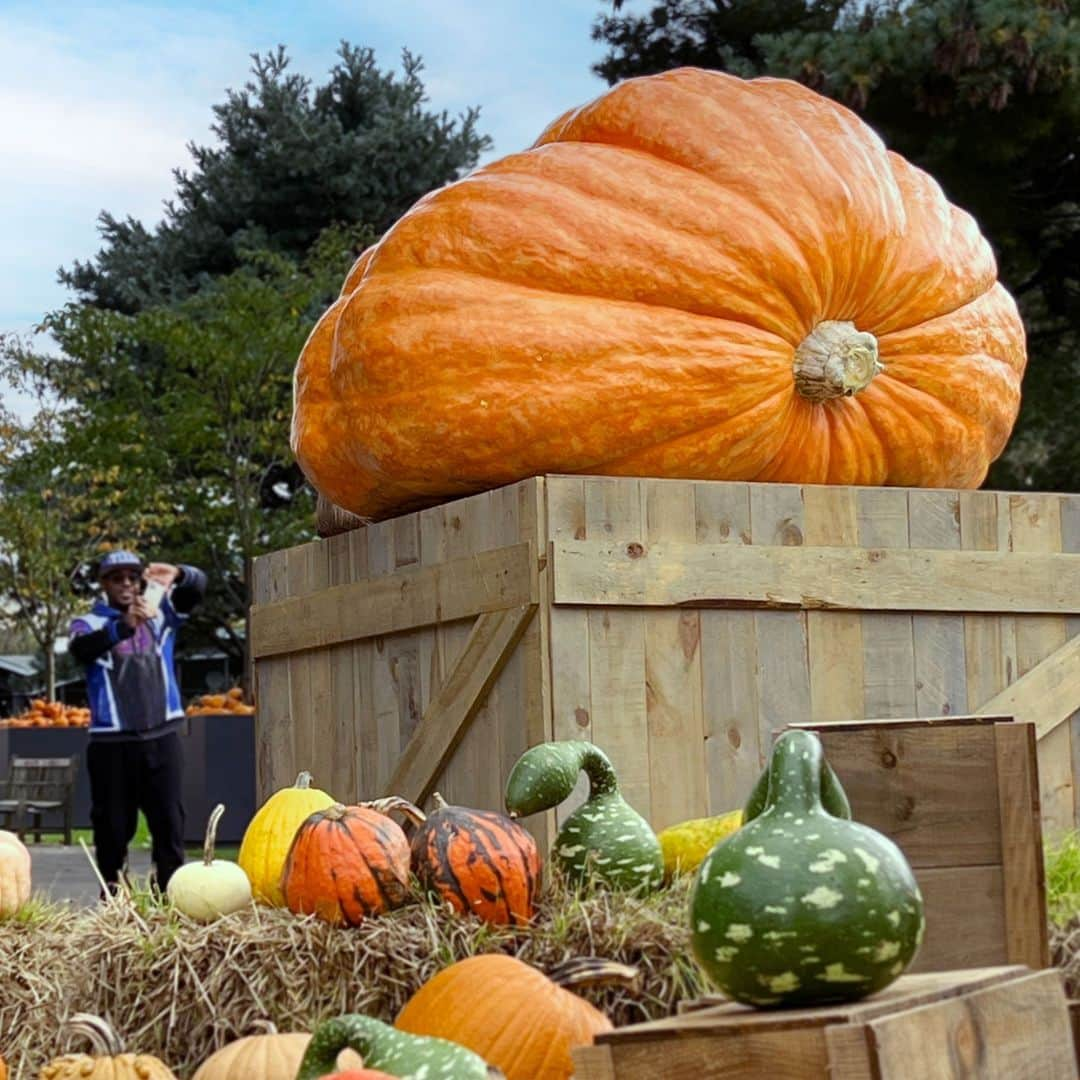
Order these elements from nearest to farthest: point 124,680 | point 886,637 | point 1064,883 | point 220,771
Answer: point 1064,883 < point 886,637 < point 124,680 < point 220,771

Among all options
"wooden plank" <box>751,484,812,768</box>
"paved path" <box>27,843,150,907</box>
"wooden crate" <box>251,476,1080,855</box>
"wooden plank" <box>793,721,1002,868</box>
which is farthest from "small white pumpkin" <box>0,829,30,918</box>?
"paved path" <box>27,843,150,907</box>

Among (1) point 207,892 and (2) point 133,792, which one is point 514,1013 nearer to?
(1) point 207,892

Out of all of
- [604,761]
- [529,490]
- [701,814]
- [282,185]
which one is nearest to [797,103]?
[529,490]

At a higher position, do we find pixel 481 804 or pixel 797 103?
pixel 797 103

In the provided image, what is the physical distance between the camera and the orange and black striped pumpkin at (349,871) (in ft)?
8.43

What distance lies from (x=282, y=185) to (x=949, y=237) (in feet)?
72.0

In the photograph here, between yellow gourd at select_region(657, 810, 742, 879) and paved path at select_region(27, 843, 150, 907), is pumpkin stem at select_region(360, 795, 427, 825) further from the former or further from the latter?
paved path at select_region(27, 843, 150, 907)

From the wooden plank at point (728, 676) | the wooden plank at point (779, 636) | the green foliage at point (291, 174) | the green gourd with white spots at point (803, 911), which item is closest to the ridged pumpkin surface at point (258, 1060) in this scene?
the green gourd with white spots at point (803, 911)

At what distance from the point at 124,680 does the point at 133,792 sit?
1.71ft

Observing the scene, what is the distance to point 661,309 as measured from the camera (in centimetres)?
408

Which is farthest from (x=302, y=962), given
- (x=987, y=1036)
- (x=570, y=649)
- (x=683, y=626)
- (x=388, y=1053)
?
(x=683, y=626)

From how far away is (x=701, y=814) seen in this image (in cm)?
402

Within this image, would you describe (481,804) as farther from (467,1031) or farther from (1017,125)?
(1017,125)

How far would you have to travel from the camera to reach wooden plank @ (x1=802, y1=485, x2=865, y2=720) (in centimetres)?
420
